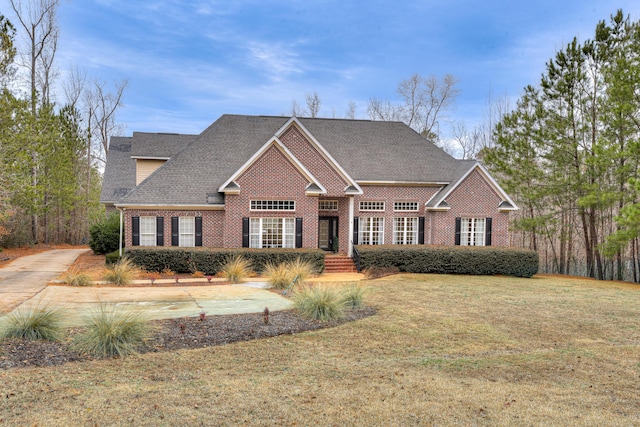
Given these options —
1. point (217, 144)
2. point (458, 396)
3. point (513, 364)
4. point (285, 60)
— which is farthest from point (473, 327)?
Result: point (285, 60)

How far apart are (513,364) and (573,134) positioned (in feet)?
73.7

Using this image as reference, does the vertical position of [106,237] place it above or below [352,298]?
above

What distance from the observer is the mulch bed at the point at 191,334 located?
7516mm

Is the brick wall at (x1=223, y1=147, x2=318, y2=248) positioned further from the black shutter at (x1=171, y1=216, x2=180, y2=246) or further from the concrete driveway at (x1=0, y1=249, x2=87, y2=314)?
the concrete driveway at (x1=0, y1=249, x2=87, y2=314)

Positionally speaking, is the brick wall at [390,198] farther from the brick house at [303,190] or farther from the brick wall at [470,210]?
the brick wall at [470,210]

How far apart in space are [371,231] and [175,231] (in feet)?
33.5

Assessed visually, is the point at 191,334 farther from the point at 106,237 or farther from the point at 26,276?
the point at 106,237

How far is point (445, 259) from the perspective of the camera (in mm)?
21500

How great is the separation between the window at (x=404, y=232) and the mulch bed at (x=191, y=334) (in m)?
13.7

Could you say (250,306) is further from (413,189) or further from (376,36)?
(376,36)

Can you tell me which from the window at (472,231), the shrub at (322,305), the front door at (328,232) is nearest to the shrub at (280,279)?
the shrub at (322,305)

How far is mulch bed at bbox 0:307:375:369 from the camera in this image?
7516 millimetres

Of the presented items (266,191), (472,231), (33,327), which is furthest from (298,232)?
(33,327)

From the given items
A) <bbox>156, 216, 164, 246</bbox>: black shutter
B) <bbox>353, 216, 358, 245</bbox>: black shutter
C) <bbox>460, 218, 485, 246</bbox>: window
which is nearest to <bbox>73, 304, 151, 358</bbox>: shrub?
<bbox>156, 216, 164, 246</bbox>: black shutter
